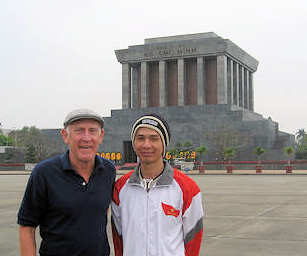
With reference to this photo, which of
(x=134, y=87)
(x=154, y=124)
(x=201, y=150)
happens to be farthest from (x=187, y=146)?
(x=154, y=124)

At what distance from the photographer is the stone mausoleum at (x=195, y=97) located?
5078 cm

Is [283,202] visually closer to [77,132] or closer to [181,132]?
[77,132]

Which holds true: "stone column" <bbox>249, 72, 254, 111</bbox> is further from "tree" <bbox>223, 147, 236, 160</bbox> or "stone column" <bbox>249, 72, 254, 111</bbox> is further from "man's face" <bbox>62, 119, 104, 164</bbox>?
"man's face" <bbox>62, 119, 104, 164</bbox>

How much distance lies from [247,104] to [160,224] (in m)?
72.2

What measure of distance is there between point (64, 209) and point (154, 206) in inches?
25.3

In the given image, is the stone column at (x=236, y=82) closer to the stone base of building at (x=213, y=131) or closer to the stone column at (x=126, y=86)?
the stone base of building at (x=213, y=131)

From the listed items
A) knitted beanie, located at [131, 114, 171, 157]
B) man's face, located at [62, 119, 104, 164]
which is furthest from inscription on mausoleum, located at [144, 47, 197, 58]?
man's face, located at [62, 119, 104, 164]

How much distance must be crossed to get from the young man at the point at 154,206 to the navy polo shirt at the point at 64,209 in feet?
0.66

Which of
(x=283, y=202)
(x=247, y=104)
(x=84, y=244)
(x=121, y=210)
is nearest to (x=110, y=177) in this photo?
(x=121, y=210)

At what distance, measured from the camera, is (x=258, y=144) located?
50.4m

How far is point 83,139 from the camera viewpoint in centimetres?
341

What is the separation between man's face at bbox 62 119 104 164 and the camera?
3.40m

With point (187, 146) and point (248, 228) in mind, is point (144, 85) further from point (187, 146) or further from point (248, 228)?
point (248, 228)

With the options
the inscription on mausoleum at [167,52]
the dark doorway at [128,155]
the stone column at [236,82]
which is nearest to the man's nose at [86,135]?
the dark doorway at [128,155]
